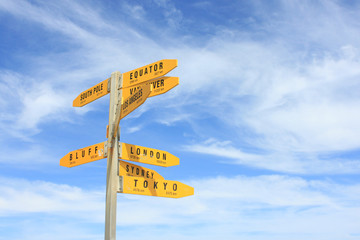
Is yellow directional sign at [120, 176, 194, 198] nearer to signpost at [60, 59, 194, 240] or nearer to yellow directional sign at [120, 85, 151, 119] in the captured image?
signpost at [60, 59, 194, 240]

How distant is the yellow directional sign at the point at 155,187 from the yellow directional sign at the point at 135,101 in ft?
4.16

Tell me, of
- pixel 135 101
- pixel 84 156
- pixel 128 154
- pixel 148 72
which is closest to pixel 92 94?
pixel 84 156

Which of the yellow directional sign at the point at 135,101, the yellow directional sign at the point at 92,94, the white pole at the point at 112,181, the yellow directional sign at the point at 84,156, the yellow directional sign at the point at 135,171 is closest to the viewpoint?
the yellow directional sign at the point at 135,101

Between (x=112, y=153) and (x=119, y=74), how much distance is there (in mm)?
1795

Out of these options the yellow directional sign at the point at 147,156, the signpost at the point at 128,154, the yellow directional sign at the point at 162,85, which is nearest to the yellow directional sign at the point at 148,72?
the signpost at the point at 128,154

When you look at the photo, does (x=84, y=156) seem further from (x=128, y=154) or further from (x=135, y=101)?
(x=135, y=101)

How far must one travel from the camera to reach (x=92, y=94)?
802 cm

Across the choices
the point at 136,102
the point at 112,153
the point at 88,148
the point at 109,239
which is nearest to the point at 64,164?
the point at 88,148

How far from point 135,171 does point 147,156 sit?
383 mm

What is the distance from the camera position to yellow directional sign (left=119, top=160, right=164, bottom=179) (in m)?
6.87

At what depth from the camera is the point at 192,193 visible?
24.0 ft

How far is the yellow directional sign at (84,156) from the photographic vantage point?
6.98 meters

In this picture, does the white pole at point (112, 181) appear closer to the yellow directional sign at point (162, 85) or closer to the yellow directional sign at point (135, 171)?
the yellow directional sign at point (135, 171)

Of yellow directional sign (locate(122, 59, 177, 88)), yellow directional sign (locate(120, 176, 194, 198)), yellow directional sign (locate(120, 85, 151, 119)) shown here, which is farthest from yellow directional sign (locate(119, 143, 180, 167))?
yellow directional sign (locate(122, 59, 177, 88))
